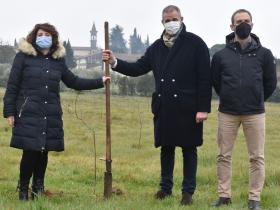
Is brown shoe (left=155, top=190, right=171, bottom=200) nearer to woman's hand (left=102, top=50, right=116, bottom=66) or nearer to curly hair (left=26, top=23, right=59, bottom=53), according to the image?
woman's hand (left=102, top=50, right=116, bottom=66)

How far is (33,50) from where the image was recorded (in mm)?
6457

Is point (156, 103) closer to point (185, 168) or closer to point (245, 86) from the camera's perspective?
point (185, 168)

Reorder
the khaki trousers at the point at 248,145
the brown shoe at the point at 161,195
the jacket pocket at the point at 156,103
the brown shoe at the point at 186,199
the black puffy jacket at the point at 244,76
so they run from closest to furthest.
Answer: the black puffy jacket at the point at 244,76 < the khaki trousers at the point at 248,145 < the brown shoe at the point at 186,199 < the jacket pocket at the point at 156,103 < the brown shoe at the point at 161,195

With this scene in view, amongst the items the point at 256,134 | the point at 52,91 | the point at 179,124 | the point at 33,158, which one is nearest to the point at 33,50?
the point at 52,91

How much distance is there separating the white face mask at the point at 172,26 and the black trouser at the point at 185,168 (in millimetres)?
1474

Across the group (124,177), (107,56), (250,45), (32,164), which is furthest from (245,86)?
(124,177)

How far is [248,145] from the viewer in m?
6.48

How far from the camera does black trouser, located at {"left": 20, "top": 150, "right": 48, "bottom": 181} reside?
6.57 m

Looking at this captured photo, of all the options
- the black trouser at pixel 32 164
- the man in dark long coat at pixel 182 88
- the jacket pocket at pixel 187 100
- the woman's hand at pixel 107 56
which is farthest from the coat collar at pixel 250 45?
the black trouser at pixel 32 164

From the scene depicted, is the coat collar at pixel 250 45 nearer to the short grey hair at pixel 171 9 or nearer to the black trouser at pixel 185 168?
the short grey hair at pixel 171 9

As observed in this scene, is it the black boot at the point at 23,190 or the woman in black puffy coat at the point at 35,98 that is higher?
the woman in black puffy coat at the point at 35,98

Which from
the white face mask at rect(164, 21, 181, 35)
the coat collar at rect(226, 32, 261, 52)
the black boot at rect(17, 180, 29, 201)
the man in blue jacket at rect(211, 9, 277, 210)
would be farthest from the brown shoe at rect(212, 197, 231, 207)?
the black boot at rect(17, 180, 29, 201)

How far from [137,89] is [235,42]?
48551 mm

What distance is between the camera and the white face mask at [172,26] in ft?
21.4
